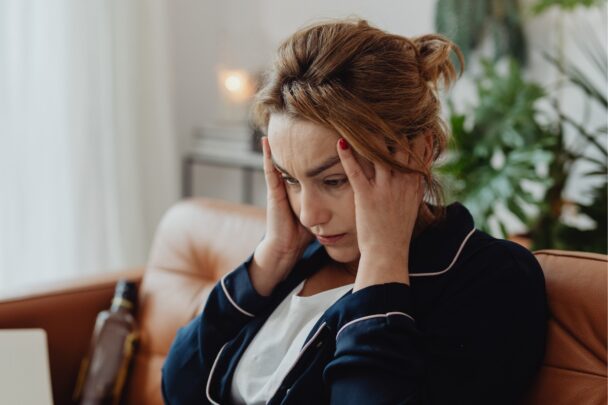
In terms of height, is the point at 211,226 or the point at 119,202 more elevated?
the point at 211,226

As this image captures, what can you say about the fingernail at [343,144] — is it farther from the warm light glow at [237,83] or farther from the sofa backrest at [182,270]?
the warm light glow at [237,83]

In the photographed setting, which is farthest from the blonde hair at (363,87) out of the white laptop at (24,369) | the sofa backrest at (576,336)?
the white laptop at (24,369)

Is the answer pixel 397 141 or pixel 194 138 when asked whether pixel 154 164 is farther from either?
pixel 397 141

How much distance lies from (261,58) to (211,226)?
171cm

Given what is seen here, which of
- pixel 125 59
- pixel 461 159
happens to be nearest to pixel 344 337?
pixel 461 159

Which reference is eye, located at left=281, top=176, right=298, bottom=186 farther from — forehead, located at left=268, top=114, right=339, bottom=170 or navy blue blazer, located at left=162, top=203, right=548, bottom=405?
navy blue blazer, located at left=162, top=203, right=548, bottom=405

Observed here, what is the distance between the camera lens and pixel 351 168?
3.37 ft

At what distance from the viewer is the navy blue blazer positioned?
3.20 feet

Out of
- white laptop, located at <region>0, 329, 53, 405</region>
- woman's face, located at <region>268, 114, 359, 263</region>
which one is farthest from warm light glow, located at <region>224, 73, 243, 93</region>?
woman's face, located at <region>268, 114, 359, 263</region>

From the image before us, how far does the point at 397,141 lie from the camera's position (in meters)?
1.03

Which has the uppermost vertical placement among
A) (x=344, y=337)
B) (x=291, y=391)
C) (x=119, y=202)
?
(x=344, y=337)

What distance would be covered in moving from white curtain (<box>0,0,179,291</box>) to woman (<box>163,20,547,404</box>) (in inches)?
59.2

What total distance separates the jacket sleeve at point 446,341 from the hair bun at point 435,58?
29 centimetres

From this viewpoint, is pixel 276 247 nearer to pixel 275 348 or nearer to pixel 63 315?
pixel 275 348
